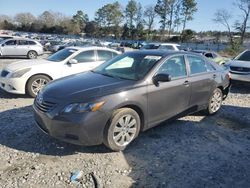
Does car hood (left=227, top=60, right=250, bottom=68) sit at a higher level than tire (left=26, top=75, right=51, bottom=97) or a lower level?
higher

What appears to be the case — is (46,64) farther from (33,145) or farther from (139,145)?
(139,145)

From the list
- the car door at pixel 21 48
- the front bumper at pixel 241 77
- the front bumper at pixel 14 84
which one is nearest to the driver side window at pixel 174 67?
the front bumper at pixel 14 84

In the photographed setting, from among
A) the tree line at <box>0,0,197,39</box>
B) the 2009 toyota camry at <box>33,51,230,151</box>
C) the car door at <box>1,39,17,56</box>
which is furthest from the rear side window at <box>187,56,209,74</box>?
the tree line at <box>0,0,197,39</box>

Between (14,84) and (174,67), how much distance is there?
165 inches

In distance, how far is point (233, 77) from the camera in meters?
9.95

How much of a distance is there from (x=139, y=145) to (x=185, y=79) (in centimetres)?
159

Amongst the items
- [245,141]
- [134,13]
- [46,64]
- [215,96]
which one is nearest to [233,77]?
[215,96]

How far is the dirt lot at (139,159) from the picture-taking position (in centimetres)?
365

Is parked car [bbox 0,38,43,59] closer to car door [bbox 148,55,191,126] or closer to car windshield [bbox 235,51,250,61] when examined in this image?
car windshield [bbox 235,51,250,61]

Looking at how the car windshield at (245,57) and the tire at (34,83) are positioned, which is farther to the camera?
the car windshield at (245,57)

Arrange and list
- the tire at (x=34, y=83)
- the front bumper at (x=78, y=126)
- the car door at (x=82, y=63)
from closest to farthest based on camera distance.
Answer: the front bumper at (x=78, y=126) < the tire at (x=34, y=83) < the car door at (x=82, y=63)

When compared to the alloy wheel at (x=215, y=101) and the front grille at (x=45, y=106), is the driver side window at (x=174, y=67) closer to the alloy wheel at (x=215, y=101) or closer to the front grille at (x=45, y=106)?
the alloy wheel at (x=215, y=101)

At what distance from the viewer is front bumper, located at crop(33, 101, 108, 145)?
3.91 metres

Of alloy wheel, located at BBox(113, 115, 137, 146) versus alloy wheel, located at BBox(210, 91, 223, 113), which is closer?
alloy wheel, located at BBox(113, 115, 137, 146)
